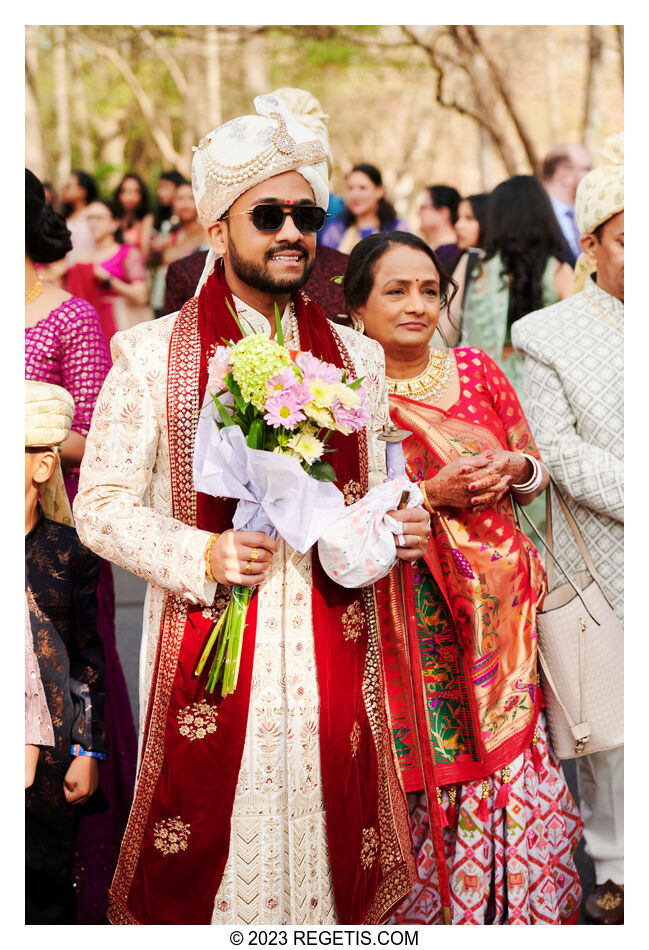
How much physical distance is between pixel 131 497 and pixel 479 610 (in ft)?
3.98

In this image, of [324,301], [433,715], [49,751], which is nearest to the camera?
[49,751]

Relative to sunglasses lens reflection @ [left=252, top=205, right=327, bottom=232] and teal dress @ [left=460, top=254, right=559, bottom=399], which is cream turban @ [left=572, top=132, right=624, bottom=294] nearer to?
sunglasses lens reflection @ [left=252, top=205, right=327, bottom=232]

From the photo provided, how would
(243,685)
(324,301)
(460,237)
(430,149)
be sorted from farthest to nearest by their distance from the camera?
(430,149), (460,237), (324,301), (243,685)

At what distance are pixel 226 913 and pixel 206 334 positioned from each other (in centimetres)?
151

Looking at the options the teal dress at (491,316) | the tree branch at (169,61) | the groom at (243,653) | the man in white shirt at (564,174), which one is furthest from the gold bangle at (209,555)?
the tree branch at (169,61)

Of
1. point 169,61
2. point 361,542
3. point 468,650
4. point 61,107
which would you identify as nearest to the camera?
point 361,542

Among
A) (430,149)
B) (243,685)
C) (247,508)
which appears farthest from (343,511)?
(430,149)

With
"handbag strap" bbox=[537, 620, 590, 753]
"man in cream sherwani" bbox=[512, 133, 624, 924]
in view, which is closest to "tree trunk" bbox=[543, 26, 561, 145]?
"man in cream sherwani" bbox=[512, 133, 624, 924]

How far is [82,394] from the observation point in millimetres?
3508

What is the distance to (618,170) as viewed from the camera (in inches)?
141

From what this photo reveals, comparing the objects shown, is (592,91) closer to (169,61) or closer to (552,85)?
(552,85)

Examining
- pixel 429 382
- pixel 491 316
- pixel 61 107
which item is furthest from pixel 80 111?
pixel 429 382

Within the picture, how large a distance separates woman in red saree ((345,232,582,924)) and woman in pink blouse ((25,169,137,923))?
0.91 m
